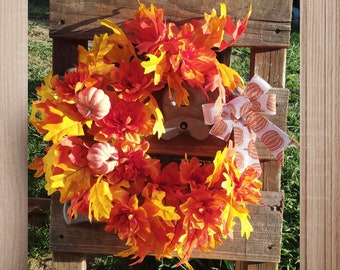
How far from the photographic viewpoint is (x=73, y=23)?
1.65 meters

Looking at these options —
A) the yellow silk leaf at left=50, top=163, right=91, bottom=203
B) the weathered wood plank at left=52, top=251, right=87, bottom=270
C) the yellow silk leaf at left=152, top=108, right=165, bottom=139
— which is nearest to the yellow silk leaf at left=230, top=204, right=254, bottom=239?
the yellow silk leaf at left=152, top=108, right=165, bottom=139

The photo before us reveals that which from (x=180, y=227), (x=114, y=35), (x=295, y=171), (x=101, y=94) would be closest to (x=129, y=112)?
(x=101, y=94)

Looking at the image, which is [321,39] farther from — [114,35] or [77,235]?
[77,235]

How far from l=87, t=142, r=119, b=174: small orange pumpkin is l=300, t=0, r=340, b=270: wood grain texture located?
1.54 feet

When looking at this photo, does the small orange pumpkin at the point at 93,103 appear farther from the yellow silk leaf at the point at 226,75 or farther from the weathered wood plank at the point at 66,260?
the weathered wood plank at the point at 66,260

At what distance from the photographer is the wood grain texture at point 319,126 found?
1.59 m

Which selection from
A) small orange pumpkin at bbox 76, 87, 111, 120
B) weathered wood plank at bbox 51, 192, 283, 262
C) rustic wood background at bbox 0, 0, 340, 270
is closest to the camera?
small orange pumpkin at bbox 76, 87, 111, 120

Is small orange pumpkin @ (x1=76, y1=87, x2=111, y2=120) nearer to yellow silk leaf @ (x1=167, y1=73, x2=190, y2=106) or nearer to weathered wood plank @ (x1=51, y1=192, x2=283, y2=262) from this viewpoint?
yellow silk leaf @ (x1=167, y1=73, x2=190, y2=106)

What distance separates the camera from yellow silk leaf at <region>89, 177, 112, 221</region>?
152 centimetres

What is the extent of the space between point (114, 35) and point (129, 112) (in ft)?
0.64

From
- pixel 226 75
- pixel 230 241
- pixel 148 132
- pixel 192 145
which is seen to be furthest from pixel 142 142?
pixel 230 241

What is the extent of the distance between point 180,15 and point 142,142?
0.34 metres

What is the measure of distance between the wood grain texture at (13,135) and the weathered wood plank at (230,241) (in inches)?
4.1

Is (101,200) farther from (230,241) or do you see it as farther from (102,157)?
(230,241)
